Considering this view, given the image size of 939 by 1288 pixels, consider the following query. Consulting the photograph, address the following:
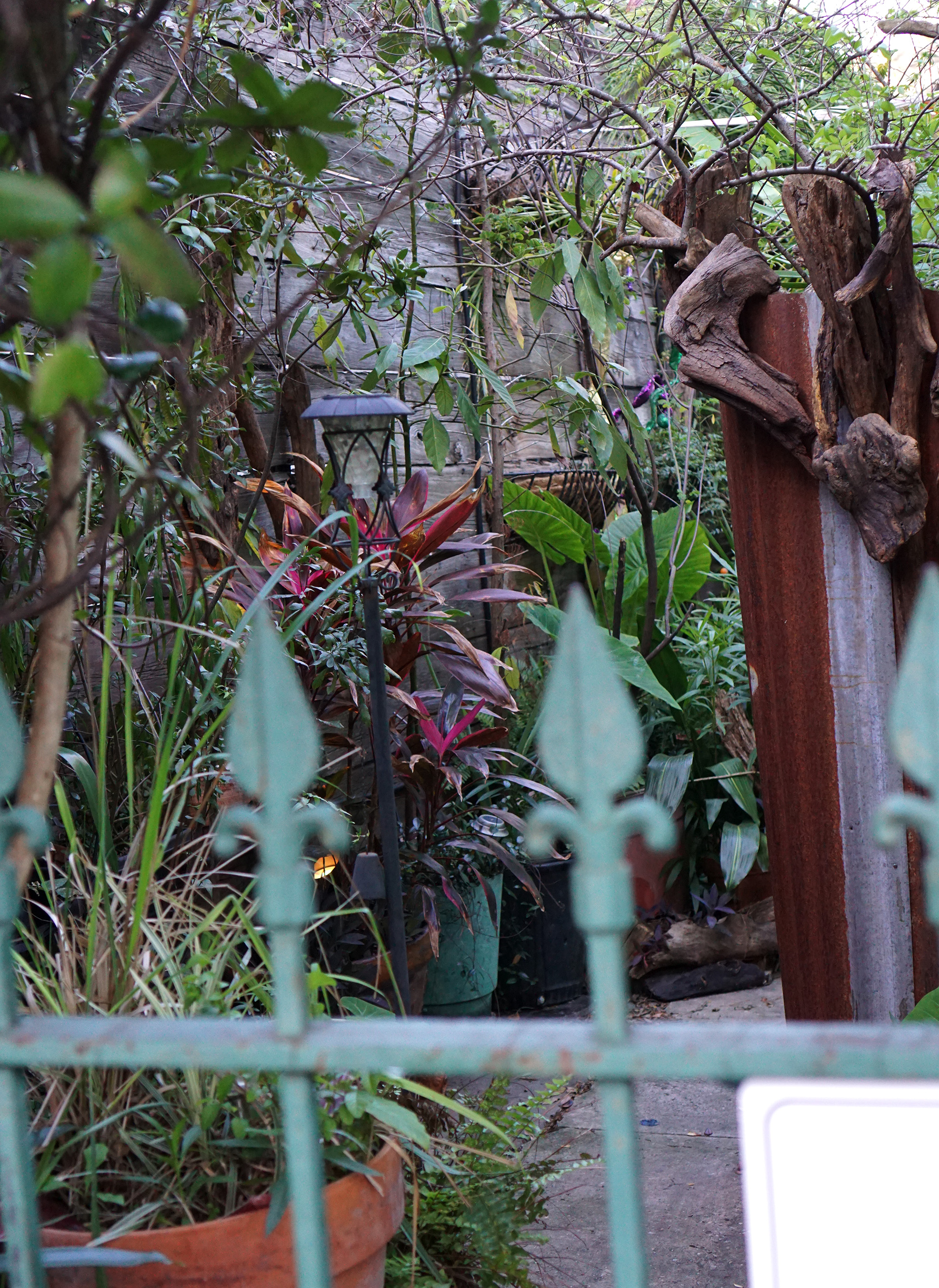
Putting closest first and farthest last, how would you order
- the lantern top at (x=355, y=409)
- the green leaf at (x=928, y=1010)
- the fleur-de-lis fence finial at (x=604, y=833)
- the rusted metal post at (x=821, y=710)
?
the fleur-de-lis fence finial at (x=604, y=833)
the green leaf at (x=928, y=1010)
the rusted metal post at (x=821, y=710)
the lantern top at (x=355, y=409)

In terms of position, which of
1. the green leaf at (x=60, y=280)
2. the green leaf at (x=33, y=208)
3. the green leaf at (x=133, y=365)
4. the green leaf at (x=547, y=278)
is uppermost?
the green leaf at (x=547, y=278)

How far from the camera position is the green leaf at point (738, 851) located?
3926 millimetres

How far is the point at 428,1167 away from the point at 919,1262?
1.11 m

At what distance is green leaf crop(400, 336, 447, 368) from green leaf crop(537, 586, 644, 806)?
8.68ft

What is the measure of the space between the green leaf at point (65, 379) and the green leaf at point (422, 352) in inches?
104

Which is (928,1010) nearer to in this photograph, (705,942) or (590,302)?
(590,302)

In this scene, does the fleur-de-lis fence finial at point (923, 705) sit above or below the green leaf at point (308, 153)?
below

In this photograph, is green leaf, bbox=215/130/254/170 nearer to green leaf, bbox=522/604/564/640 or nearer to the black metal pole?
the black metal pole

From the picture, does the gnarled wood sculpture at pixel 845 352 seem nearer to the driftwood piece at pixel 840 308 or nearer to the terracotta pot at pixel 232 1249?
the driftwood piece at pixel 840 308

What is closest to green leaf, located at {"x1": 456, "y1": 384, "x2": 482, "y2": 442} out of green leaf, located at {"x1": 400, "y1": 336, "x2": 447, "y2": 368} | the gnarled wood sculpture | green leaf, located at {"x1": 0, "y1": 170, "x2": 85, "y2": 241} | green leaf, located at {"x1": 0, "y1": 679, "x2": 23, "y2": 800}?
green leaf, located at {"x1": 400, "y1": 336, "x2": 447, "y2": 368}

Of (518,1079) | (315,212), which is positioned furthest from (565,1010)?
(315,212)

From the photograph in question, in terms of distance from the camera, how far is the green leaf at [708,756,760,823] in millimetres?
4031

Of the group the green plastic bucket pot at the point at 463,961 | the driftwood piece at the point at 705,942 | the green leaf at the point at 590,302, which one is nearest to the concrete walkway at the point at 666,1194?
the green plastic bucket pot at the point at 463,961

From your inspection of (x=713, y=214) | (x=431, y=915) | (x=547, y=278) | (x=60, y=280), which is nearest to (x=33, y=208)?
(x=60, y=280)
